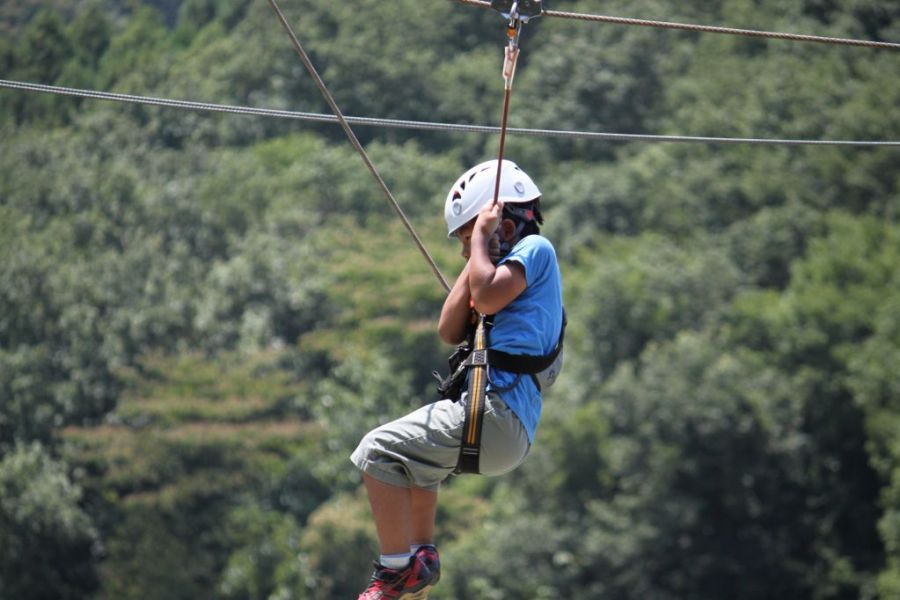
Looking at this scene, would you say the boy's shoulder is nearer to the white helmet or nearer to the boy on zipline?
the boy on zipline

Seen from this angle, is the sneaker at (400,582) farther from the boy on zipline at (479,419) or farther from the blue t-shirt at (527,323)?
the blue t-shirt at (527,323)

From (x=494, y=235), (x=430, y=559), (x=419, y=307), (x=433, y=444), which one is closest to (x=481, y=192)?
(x=494, y=235)

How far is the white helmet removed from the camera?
545 cm

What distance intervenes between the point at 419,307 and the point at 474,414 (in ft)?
112

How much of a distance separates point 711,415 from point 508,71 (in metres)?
27.0

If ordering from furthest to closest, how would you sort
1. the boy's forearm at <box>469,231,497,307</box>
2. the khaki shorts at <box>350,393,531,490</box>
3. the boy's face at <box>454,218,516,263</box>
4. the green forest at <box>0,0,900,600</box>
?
1. the green forest at <box>0,0,900,600</box>
2. the boy's face at <box>454,218,516,263</box>
3. the khaki shorts at <box>350,393,531,490</box>
4. the boy's forearm at <box>469,231,497,307</box>

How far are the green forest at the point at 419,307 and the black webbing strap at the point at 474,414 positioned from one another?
26.0 metres

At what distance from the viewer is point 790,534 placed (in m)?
32.6

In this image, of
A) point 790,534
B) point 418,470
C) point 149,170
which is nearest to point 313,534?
point 790,534

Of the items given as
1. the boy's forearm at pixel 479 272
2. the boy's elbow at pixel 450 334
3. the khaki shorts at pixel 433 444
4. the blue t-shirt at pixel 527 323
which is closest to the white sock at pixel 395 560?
the khaki shorts at pixel 433 444

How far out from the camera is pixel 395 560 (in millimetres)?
5289

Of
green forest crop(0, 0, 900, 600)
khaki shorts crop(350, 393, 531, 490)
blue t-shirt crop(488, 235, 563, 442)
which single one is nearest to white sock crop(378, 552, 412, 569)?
khaki shorts crop(350, 393, 531, 490)

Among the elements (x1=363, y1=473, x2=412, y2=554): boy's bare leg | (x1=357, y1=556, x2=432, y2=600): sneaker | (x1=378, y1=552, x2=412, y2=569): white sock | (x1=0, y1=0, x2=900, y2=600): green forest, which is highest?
(x1=0, y1=0, x2=900, y2=600): green forest

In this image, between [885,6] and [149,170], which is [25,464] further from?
[885,6]
